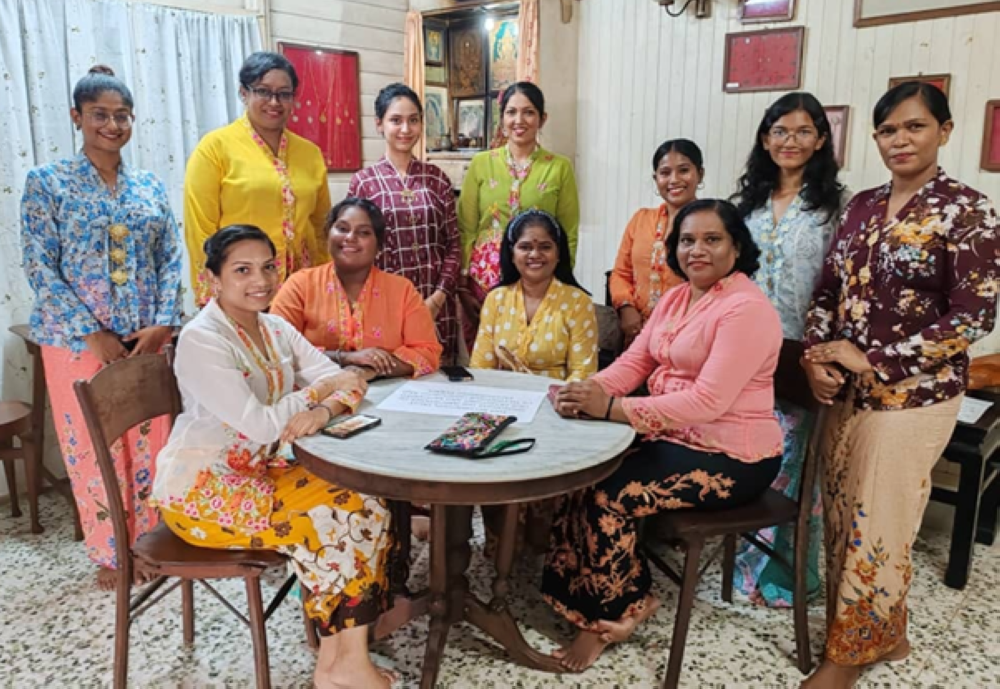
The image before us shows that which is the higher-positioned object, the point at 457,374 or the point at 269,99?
the point at 269,99

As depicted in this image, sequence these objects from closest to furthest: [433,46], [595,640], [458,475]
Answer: [458,475], [595,640], [433,46]

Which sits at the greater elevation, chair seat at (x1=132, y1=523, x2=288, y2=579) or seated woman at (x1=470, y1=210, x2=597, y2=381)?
seated woman at (x1=470, y1=210, x2=597, y2=381)

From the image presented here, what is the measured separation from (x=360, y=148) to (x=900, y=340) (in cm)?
282

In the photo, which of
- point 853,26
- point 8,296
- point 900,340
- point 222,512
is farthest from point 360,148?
point 900,340

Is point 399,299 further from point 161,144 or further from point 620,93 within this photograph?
point 620,93

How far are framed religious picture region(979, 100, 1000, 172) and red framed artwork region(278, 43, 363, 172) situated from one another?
8.86ft

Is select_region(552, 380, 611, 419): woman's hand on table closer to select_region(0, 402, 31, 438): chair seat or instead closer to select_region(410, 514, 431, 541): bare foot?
select_region(410, 514, 431, 541): bare foot

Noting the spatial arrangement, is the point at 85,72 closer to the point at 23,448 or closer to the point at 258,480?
the point at 23,448

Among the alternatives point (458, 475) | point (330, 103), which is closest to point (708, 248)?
point (458, 475)

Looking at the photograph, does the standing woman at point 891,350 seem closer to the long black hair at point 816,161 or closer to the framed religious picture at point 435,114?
the long black hair at point 816,161

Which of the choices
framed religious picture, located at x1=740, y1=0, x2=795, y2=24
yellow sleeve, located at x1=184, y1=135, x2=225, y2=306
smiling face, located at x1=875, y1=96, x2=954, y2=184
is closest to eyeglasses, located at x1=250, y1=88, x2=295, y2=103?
yellow sleeve, located at x1=184, y1=135, x2=225, y2=306

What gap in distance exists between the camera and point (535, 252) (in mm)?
2441

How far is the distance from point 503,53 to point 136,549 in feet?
9.66

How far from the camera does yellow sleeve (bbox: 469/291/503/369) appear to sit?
254 cm
